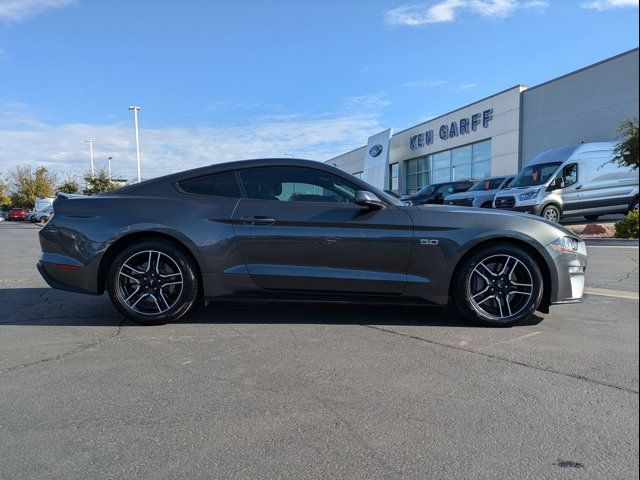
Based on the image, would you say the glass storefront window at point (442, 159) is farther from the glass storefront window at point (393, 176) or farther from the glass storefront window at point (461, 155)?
the glass storefront window at point (393, 176)

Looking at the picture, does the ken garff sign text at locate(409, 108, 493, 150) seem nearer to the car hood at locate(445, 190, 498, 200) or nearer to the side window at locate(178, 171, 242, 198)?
the car hood at locate(445, 190, 498, 200)

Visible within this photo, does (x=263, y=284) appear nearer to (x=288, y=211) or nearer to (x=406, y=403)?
(x=288, y=211)

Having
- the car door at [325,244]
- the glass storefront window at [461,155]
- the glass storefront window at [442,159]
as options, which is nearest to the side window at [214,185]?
the car door at [325,244]

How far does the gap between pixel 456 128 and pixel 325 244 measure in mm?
28331

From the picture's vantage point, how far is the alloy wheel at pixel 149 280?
4.52 meters

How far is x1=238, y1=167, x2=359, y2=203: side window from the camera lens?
15.0 feet

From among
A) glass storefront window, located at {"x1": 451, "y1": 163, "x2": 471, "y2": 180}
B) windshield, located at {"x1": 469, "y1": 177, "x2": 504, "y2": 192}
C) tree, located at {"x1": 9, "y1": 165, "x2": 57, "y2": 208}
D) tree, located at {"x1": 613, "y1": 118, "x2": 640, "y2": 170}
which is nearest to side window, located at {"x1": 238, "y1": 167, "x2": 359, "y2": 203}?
tree, located at {"x1": 613, "y1": 118, "x2": 640, "y2": 170}

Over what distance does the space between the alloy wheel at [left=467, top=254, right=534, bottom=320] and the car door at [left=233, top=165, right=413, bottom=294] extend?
684 millimetres

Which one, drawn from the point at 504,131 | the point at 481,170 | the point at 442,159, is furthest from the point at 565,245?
the point at 442,159

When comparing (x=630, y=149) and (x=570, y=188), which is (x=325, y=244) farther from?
(x=570, y=188)

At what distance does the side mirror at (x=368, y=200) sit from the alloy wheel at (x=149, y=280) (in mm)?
1812

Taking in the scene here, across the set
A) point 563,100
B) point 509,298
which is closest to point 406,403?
point 509,298

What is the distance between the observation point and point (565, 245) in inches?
170

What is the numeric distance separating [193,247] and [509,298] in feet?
9.72
